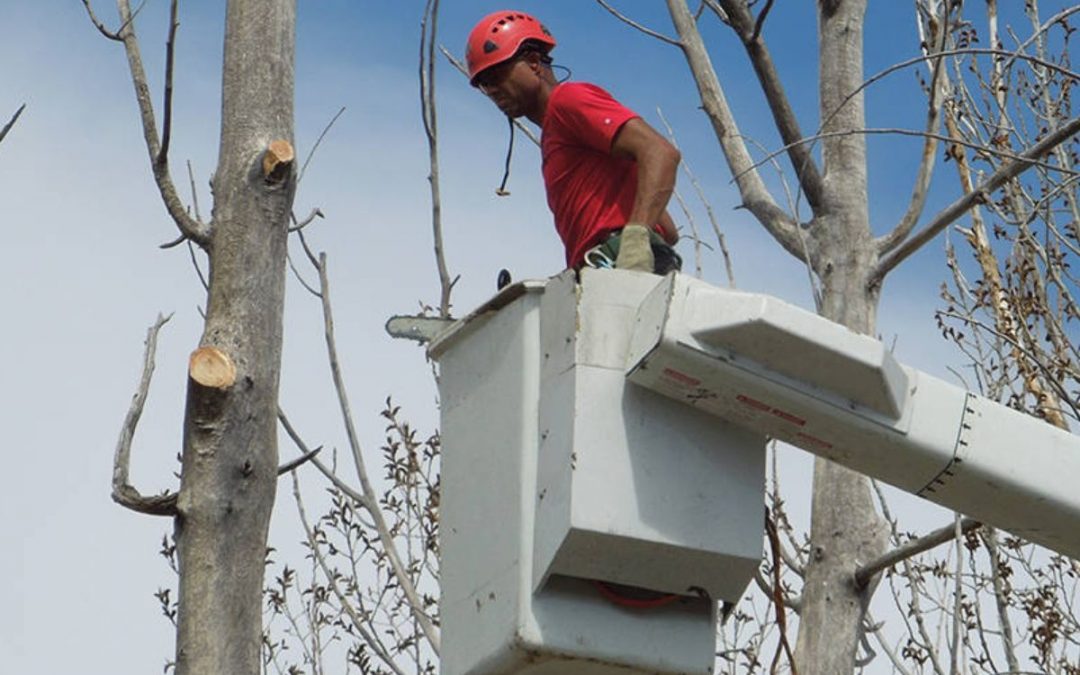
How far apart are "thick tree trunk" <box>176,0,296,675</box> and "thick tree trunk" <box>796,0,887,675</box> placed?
4.95 ft

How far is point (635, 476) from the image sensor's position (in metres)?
3.97

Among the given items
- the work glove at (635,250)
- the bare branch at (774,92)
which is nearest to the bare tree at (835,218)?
the bare branch at (774,92)

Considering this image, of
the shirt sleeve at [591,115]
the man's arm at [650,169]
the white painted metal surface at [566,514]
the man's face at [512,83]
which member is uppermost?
the man's face at [512,83]

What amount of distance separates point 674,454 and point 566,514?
263 mm

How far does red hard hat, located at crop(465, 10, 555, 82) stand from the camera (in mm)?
4836

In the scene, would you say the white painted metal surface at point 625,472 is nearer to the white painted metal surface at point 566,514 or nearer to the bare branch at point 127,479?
the white painted metal surface at point 566,514

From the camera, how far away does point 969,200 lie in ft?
18.2

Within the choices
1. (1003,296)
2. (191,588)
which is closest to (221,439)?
(191,588)

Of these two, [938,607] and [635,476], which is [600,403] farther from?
[938,607]

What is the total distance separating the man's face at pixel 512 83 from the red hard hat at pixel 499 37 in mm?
21

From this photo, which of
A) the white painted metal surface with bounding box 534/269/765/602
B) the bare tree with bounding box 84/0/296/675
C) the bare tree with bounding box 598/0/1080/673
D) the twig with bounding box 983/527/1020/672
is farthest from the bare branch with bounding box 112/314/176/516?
the twig with bounding box 983/527/1020/672

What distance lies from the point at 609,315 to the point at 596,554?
0.47 m

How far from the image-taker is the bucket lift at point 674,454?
391 cm

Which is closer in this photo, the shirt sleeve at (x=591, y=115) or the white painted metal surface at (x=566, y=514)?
the white painted metal surface at (x=566, y=514)
